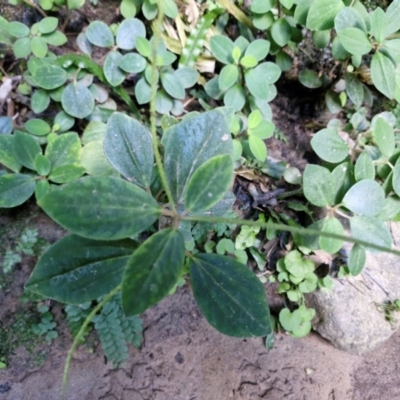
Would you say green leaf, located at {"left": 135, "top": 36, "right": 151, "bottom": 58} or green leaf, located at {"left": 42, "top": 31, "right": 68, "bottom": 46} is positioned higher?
green leaf, located at {"left": 135, "top": 36, "right": 151, "bottom": 58}

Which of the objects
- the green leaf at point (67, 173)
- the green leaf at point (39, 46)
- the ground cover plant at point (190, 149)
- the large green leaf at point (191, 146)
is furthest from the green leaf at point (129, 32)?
the large green leaf at point (191, 146)

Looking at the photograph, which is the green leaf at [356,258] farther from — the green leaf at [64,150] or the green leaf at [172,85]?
the green leaf at [64,150]

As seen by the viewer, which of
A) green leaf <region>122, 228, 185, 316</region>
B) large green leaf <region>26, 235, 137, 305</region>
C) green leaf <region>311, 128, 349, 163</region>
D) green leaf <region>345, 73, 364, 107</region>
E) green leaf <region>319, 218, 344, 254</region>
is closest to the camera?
green leaf <region>122, 228, 185, 316</region>

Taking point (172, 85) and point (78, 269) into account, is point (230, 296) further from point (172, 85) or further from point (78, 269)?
point (172, 85)

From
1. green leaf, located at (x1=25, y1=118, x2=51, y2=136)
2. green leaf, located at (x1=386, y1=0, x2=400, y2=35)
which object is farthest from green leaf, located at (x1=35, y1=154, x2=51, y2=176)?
green leaf, located at (x1=386, y1=0, x2=400, y2=35)

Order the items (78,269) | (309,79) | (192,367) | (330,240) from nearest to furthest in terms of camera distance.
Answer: (78,269) < (330,240) < (192,367) < (309,79)

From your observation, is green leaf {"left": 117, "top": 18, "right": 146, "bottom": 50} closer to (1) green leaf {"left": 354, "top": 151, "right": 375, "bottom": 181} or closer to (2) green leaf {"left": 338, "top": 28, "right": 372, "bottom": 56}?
(2) green leaf {"left": 338, "top": 28, "right": 372, "bottom": 56}

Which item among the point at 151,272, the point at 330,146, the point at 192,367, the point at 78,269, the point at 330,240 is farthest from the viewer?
the point at 192,367

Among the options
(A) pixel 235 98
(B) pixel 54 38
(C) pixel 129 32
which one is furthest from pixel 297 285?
(B) pixel 54 38
